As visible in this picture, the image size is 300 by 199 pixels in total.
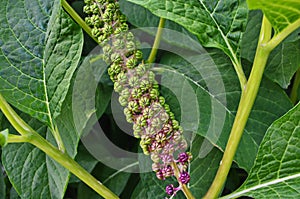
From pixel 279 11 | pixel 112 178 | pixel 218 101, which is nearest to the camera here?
pixel 279 11

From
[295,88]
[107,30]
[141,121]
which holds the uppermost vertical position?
[107,30]

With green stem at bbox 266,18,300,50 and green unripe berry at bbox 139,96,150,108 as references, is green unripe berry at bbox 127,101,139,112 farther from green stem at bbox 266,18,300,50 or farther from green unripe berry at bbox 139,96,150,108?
green stem at bbox 266,18,300,50

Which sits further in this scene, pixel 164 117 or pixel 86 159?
pixel 86 159

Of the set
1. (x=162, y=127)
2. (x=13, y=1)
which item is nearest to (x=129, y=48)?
(x=162, y=127)

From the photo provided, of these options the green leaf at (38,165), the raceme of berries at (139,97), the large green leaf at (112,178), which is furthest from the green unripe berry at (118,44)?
the large green leaf at (112,178)

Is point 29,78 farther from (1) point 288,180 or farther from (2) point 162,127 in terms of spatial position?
(1) point 288,180

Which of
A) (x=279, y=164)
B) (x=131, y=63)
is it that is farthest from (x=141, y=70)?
(x=279, y=164)

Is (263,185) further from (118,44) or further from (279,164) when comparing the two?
(118,44)
